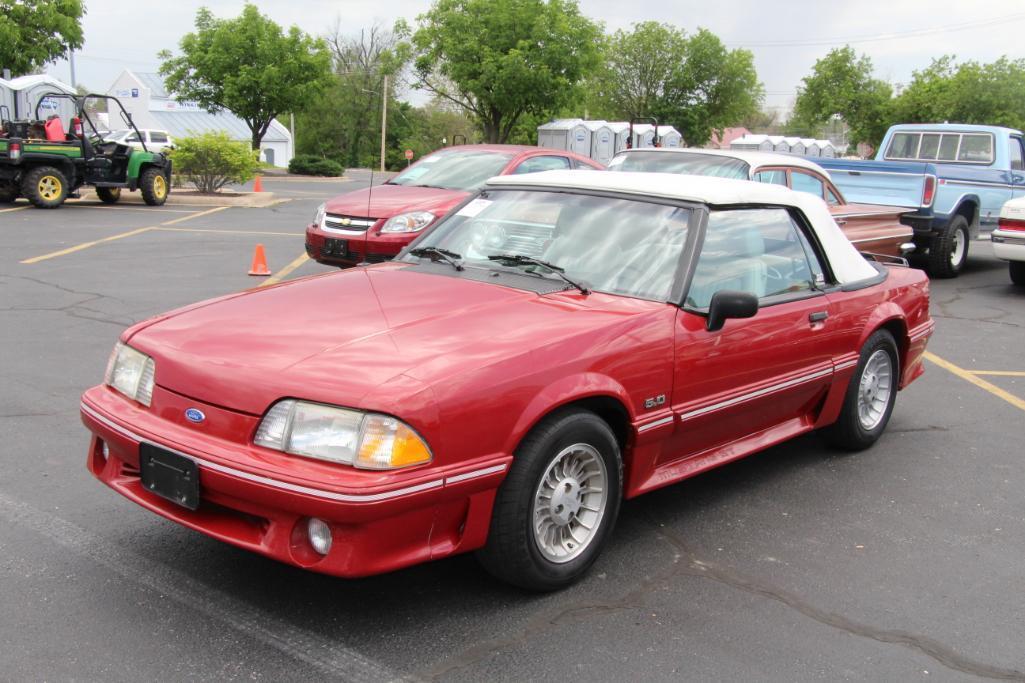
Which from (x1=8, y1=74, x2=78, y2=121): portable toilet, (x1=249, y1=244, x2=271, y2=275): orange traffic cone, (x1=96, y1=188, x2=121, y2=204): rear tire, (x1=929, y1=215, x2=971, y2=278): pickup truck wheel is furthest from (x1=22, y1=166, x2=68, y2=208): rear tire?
(x1=929, y1=215, x2=971, y2=278): pickup truck wheel

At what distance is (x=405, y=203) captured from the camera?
10.1 m

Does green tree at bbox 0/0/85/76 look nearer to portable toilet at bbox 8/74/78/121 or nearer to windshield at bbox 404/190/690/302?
portable toilet at bbox 8/74/78/121

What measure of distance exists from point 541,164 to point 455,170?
1.11 m

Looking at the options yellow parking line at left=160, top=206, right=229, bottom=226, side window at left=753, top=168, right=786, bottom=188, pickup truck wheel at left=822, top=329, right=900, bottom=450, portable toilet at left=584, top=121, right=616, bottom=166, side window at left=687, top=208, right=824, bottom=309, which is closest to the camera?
side window at left=687, top=208, right=824, bottom=309

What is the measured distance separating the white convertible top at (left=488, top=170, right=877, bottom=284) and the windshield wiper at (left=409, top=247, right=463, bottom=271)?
21.7 inches

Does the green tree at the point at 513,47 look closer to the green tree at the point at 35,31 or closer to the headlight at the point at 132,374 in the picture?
the green tree at the point at 35,31

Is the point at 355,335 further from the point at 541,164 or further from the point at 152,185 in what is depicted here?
the point at 152,185

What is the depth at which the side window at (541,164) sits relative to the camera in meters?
11.2

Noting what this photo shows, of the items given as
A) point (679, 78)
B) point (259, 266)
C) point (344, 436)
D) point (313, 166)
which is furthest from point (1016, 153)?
point (679, 78)

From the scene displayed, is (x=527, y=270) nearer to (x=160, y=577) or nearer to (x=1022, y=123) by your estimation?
(x=160, y=577)

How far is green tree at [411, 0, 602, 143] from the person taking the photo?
38406 millimetres

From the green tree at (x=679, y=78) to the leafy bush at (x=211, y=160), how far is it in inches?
1664

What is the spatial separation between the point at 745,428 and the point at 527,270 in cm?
130

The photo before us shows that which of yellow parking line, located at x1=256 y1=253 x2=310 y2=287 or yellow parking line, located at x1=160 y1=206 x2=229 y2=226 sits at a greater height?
yellow parking line, located at x1=160 y1=206 x2=229 y2=226
